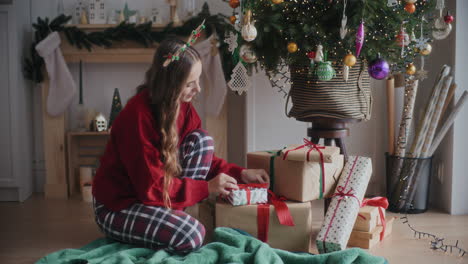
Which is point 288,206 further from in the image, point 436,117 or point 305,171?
point 436,117

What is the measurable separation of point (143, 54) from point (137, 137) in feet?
4.43

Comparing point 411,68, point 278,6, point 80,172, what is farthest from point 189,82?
point 80,172

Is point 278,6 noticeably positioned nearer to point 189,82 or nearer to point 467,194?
point 189,82

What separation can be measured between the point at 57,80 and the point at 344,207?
1.91m

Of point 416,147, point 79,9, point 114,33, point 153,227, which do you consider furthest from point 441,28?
point 79,9

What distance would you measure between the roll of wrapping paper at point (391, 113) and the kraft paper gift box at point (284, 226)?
3.04 ft

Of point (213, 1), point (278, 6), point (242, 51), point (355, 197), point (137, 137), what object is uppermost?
point (213, 1)

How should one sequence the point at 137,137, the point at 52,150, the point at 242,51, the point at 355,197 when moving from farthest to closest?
1. the point at 52,150
2. the point at 242,51
3. the point at 355,197
4. the point at 137,137

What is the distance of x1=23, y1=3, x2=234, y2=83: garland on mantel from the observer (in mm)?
2986

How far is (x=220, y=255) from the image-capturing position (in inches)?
72.6

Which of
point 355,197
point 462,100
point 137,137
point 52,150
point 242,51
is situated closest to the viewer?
point 137,137

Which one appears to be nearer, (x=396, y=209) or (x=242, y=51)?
(x=242, y=51)

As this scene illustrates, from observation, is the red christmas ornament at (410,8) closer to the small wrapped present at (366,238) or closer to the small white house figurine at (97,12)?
the small wrapped present at (366,238)

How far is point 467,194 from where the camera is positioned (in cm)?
261
